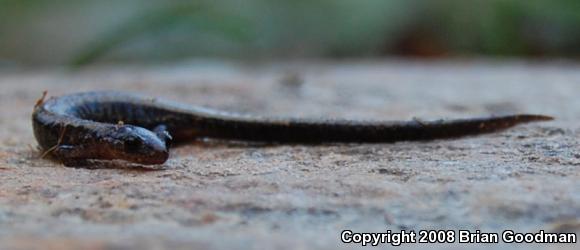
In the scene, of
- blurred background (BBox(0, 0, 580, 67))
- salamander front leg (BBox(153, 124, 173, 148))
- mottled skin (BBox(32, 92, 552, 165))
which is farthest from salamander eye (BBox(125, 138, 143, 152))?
blurred background (BBox(0, 0, 580, 67))

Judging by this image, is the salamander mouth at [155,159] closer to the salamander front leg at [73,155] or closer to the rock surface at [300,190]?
the rock surface at [300,190]

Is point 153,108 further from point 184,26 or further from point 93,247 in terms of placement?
point 184,26

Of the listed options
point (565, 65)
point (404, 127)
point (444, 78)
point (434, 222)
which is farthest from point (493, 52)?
point (434, 222)

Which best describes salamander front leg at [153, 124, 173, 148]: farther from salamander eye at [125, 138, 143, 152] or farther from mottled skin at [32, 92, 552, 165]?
salamander eye at [125, 138, 143, 152]

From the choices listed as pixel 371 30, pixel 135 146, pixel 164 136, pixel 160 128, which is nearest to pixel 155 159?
pixel 135 146

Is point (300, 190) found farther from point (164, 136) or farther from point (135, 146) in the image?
point (164, 136)

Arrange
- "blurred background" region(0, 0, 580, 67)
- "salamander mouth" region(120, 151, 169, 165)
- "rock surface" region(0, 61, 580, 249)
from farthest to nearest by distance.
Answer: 1. "blurred background" region(0, 0, 580, 67)
2. "salamander mouth" region(120, 151, 169, 165)
3. "rock surface" region(0, 61, 580, 249)
